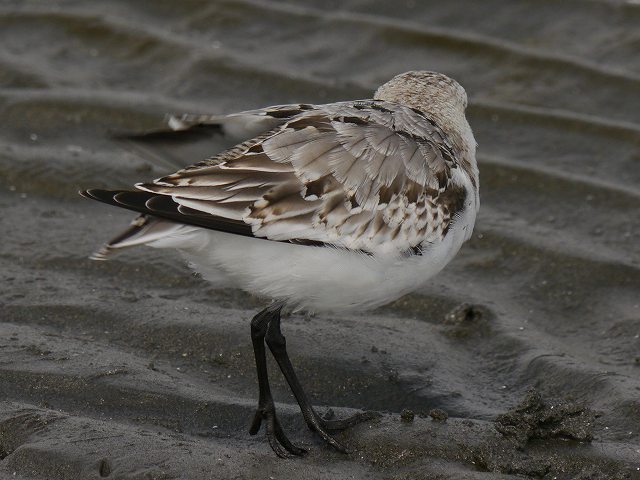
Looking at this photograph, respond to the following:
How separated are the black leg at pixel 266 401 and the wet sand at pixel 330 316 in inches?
2.9

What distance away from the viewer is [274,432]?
204 inches

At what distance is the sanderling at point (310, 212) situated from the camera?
4.87 meters

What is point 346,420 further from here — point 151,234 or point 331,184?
point 151,234

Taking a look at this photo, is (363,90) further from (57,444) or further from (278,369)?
(57,444)

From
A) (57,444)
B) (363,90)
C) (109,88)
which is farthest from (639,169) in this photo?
(57,444)

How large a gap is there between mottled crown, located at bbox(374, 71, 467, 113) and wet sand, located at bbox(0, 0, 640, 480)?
1.13m

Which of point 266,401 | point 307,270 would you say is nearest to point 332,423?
point 266,401

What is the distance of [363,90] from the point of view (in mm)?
8516

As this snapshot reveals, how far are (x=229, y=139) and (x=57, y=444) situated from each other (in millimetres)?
1610

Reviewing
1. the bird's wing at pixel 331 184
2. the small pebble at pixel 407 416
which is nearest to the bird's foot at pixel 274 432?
the small pebble at pixel 407 416

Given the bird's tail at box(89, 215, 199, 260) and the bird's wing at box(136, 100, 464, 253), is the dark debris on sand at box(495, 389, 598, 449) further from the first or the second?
the bird's tail at box(89, 215, 199, 260)

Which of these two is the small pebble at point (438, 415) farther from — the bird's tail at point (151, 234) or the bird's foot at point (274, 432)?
the bird's tail at point (151, 234)

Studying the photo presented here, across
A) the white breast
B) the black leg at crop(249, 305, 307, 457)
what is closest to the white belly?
the white breast

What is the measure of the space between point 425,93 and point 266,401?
194 centimetres
